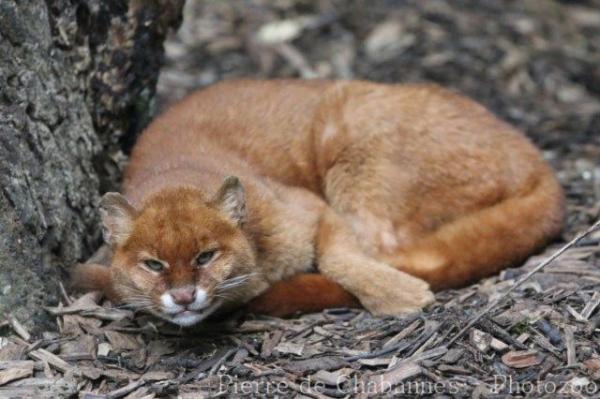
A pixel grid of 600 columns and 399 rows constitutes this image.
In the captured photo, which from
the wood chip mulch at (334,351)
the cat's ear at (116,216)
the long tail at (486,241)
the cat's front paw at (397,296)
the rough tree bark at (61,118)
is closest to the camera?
the wood chip mulch at (334,351)

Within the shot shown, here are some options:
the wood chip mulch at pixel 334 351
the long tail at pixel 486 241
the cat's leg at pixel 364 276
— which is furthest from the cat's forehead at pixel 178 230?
the long tail at pixel 486 241

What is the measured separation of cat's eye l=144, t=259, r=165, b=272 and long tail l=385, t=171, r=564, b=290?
1566mm

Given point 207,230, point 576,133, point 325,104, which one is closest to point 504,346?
point 207,230

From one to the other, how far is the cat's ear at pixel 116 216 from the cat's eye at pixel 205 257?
41 centimetres

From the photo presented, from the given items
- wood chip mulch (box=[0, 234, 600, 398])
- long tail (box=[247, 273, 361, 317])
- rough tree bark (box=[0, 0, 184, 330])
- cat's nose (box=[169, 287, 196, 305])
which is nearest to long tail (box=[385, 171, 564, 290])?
wood chip mulch (box=[0, 234, 600, 398])

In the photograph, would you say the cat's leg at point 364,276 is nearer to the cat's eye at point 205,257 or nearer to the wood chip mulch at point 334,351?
the wood chip mulch at point 334,351

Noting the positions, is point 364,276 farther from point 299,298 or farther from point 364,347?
point 364,347

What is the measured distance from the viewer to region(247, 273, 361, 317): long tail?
16.3 feet

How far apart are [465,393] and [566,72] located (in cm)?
492

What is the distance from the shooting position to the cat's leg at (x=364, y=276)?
497 centimetres

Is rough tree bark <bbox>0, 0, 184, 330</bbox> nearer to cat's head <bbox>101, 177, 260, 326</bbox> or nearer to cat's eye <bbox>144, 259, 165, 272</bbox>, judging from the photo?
cat's head <bbox>101, 177, 260, 326</bbox>

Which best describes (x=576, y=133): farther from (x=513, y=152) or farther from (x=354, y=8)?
(x=354, y=8)

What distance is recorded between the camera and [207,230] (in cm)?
439

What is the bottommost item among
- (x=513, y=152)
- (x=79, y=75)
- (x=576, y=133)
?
(x=576, y=133)
